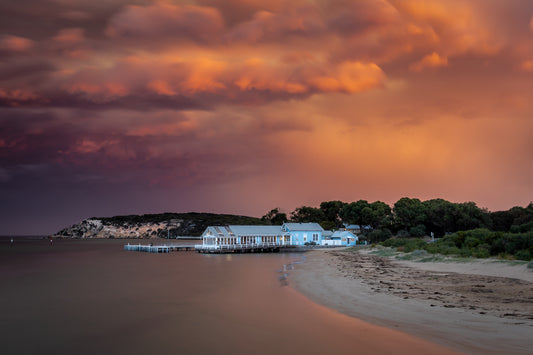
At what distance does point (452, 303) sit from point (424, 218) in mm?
93713

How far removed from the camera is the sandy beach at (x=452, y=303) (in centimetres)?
1283

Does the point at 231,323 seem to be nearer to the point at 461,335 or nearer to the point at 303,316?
the point at 303,316

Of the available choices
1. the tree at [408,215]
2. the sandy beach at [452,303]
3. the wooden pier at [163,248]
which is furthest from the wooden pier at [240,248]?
the sandy beach at [452,303]

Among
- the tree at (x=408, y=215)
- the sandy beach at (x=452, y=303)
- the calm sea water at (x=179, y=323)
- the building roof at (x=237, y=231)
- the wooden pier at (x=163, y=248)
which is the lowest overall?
the wooden pier at (x=163, y=248)

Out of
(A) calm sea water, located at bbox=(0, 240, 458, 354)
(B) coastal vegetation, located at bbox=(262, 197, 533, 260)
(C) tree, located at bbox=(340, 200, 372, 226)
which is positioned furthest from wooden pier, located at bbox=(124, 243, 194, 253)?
(A) calm sea water, located at bbox=(0, 240, 458, 354)

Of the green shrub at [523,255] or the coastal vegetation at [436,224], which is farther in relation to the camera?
the coastal vegetation at [436,224]

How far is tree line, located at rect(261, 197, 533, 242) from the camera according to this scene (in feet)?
317

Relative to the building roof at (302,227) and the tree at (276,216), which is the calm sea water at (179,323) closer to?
the building roof at (302,227)

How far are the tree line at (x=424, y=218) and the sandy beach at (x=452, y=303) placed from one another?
61556 millimetres

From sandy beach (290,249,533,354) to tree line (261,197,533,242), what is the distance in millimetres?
61556

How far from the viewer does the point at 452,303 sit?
58.6 ft

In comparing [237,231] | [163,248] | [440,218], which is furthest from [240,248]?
[440,218]

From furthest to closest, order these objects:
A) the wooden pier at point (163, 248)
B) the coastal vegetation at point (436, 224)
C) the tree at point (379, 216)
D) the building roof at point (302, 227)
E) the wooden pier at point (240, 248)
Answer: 1. the tree at point (379, 216)
2. the building roof at point (302, 227)
3. the wooden pier at point (163, 248)
4. the wooden pier at point (240, 248)
5. the coastal vegetation at point (436, 224)

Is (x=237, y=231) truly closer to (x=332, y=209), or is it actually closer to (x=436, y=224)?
(x=436, y=224)
